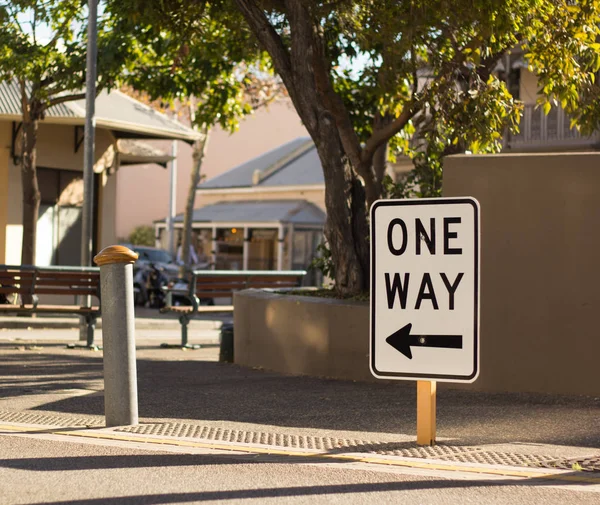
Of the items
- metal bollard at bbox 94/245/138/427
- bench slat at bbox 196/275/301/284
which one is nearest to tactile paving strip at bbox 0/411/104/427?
metal bollard at bbox 94/245/138/427

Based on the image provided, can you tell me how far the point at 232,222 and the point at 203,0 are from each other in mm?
23952

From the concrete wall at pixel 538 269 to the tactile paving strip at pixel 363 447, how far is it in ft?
8.90

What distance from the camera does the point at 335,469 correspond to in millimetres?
6199

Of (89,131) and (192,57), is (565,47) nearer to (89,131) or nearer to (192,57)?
(192,57)

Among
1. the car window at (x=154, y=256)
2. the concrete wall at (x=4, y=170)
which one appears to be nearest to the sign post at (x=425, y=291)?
the concrete wall at (x=4, y=170)

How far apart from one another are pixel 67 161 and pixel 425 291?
17.4 meters

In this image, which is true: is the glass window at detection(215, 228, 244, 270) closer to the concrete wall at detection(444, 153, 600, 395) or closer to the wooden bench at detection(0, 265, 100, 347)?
the wooden bench at detection(0, 265, 100, 347)

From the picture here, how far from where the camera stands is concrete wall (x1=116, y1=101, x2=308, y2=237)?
5475cm

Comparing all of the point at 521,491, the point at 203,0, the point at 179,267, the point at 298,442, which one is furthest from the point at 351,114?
the point at 179,267

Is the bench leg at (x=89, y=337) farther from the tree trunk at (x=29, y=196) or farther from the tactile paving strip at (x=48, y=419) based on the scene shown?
the tactile paving strip at (x=48, y=419)

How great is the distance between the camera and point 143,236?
171ft

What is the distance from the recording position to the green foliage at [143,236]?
52.0 metres

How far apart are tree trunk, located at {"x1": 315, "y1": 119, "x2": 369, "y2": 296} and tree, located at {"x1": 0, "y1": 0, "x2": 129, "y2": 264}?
6.52 metres

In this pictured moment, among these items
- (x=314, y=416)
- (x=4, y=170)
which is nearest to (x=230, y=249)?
(x=4, y=170)
